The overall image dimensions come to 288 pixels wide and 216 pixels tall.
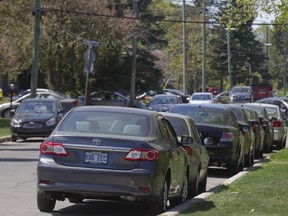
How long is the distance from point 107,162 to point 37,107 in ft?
62.8

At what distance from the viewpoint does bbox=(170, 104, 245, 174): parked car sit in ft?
60.6

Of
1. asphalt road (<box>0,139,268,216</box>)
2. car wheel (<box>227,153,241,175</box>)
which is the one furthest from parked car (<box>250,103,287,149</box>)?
car wheel (<box>227,153,241,175</box>)

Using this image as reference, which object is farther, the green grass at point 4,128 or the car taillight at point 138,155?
the green grass at point 4,128

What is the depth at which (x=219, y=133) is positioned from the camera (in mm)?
18469

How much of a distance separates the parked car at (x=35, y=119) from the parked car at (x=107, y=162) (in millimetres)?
16953

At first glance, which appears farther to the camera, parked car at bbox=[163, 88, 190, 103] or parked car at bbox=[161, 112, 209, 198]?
parked car at bbox=[163, 88, 190, 103]

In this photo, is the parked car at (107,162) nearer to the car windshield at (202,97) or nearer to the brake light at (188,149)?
the brake light at (188,149)

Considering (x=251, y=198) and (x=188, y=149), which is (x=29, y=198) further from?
(x=251, y=198)

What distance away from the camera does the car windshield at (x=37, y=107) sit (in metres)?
29.7

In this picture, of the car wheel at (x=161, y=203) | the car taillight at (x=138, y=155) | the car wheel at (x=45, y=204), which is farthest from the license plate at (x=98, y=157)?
the car wheel at (x=45, y=204)

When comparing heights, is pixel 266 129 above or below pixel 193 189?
below

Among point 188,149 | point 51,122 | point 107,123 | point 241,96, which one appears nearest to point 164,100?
point 241,96

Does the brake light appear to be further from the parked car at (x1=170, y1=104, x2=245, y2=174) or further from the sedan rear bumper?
the parked car at (x1=170, y1=104, x2=245, y2=174)

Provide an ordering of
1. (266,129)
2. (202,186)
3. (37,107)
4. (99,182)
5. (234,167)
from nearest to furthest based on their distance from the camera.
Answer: (99,182), (202,186), (234,167), (266,129), (37,107)
